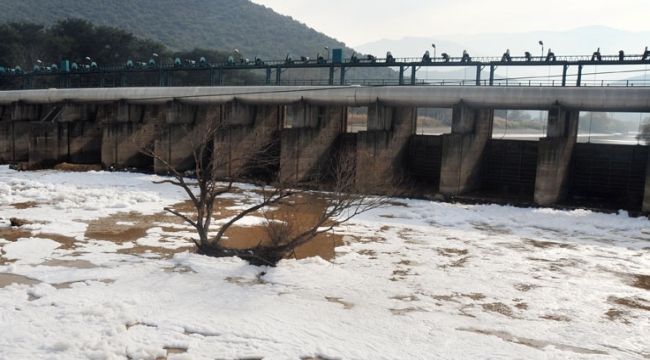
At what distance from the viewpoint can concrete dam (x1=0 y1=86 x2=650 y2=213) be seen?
33281mm

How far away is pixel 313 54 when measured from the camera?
169 m

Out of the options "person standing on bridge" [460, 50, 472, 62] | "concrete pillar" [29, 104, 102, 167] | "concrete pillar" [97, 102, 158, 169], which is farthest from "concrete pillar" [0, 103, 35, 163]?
"person standing on bridge" [460, 50, 472, 62]

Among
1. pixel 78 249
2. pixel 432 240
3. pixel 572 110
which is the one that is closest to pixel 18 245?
pixel 78 249

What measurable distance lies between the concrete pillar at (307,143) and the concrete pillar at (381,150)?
13.3 feet

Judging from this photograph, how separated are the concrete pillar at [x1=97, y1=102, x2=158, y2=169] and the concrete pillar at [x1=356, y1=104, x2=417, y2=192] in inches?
776

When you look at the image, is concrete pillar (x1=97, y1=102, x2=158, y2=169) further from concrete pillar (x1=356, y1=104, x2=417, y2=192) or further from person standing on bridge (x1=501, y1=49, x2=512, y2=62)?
person standing on bridge (x1=501, y1=49, x2=512, y2=62)

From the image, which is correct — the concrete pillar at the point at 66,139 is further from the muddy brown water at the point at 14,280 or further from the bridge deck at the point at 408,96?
the muddy brown water at the point at 14,280

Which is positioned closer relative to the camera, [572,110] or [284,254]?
[284,254]

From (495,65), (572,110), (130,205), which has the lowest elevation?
(130,205)

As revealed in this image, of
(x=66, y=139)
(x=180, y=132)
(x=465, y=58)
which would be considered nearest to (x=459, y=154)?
(x=465, y=58)

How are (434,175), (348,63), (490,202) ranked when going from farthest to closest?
(348,63) < (434,175) < (490,202)

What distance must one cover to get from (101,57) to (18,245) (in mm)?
76478

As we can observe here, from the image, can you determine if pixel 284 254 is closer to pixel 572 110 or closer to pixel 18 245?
pixel 18 245

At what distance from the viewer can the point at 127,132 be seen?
47875mm
